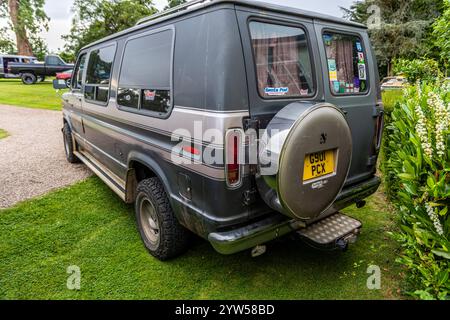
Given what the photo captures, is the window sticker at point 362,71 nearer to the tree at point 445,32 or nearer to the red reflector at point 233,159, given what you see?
the red reflector at point 233,159

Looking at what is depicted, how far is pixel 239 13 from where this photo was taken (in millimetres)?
2150

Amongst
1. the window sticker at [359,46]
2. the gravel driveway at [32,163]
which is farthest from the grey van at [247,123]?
the gravel driveway at [32,163]

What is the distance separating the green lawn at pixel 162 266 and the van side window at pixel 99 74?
5.33 feet

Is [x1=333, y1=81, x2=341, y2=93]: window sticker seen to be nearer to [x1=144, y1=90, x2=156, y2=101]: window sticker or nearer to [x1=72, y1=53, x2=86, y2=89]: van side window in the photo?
[x1=144, y1=90, x2=156, y2=101]: window sticker

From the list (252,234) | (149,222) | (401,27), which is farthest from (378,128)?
(401,27)

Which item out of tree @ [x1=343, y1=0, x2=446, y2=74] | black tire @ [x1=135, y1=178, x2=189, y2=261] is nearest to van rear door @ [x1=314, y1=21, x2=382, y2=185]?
black tire @ [x1=135, y1=178, x2=189, y2=261]

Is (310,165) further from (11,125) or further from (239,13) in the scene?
(11,125)

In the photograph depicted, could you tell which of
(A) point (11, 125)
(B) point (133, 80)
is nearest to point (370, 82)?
(B) point (133, 80)

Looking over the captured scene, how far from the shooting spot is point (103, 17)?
2859 cm

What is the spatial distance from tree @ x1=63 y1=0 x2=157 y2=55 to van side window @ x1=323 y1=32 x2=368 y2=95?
28.4 metres

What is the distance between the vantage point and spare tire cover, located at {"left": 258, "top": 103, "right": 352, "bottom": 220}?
2.11 m

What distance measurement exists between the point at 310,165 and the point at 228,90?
2.66ft

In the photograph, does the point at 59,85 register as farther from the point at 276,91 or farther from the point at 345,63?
the point at 345,63

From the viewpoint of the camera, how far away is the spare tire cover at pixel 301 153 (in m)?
2.11
